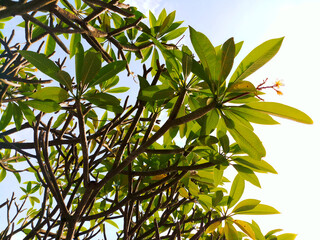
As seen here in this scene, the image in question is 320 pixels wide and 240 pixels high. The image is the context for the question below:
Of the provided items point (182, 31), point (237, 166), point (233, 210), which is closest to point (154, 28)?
point (182, 31)

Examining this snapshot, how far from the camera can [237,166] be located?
1008mm

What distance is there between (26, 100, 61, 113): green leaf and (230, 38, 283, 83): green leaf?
0.55 meters

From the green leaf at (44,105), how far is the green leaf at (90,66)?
13cm

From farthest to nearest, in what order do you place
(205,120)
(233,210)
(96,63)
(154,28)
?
(154,28)
(233,210)
(205,120)
(96,63)

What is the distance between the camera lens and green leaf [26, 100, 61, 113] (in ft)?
2.72

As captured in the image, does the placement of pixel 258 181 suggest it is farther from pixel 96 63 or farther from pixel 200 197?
pixel 96 63

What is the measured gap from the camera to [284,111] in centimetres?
76

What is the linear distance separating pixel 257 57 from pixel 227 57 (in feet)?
0.31

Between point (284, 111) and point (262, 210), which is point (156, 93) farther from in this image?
point (262, 210)

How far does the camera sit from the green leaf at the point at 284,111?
2.45 ft

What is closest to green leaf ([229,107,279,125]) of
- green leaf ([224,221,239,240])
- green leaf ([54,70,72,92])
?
green leaf ([54,70,72,92])

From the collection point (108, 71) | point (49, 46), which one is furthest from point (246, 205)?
point (49, 46)

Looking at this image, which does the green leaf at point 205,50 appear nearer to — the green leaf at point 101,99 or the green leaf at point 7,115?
the green leaf at point 101,99

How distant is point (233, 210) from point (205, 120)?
512mm
